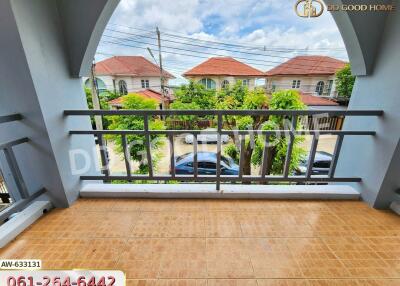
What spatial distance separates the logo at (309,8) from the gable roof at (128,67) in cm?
639

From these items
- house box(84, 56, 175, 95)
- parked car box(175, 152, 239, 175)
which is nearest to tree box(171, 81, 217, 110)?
parked car box(175, 152, 239, 175)

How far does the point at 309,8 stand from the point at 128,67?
790cm

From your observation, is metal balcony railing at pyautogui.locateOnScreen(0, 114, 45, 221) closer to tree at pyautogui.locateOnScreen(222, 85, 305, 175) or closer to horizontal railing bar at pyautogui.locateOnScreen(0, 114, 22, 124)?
horizontal railing bar at pyautogui.locateOnScreen(0, 114, 22, 124)

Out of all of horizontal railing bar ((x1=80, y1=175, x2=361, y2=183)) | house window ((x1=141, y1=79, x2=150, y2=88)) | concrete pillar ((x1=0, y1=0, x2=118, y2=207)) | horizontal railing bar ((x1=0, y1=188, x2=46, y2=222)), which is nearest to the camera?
concrete pillar ((x1=0, y1=0, x2=118, y2=207))

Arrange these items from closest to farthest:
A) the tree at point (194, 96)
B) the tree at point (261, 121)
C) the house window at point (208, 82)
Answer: the tree at point (261, 121) < the tree at point (194, 96) < the house window at point (208, 82)

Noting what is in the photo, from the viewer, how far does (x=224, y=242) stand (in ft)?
4.49

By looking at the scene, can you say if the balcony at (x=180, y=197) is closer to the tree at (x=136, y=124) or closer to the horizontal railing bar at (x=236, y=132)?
the horizontal railing bar at (x=236, y=132)

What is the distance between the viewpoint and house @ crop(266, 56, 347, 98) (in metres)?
5.17

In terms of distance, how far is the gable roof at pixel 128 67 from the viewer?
7625 mm

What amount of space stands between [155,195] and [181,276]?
3.17 feet

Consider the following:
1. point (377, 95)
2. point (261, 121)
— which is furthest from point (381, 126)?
point (261, 121)

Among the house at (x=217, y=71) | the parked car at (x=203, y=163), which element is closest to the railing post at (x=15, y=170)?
the parked car at (x=203, y=163)

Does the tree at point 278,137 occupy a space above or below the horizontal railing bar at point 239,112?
below

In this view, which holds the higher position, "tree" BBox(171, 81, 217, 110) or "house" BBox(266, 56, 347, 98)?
"house" BBox(266, 56, 347, 98)
